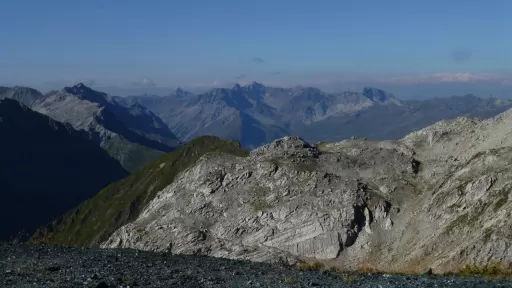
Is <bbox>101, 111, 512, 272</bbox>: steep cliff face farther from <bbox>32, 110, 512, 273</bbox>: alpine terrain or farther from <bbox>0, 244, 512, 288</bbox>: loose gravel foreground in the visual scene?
<bbox>0, 244, 512, 288</bbox>: loose gravel foreground

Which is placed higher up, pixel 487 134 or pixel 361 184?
pixel 487 134

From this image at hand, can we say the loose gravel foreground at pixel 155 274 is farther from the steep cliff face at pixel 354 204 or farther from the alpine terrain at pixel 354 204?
the alpine terrain at pixel 354 204

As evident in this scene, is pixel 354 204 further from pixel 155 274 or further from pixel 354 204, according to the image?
pixel 155 274

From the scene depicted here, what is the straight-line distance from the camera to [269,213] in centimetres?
8212

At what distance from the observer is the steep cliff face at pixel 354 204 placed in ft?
224

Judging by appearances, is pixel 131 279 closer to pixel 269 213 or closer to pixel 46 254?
pixel 46 254

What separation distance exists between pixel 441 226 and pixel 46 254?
5327cm

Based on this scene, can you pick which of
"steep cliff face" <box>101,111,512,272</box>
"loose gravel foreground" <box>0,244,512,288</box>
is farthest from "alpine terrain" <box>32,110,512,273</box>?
"loose gravel foreground" <box>0,244,512,288</box>

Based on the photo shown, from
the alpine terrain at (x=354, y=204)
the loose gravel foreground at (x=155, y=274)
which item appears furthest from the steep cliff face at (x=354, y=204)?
the loose gravel foreground at (x=155, y=274)

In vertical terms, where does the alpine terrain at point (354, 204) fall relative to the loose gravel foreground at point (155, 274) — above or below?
below

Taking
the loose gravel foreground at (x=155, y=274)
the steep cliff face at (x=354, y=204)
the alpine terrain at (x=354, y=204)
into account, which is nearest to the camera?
the loose gravel foreground at (x=155, y=274)

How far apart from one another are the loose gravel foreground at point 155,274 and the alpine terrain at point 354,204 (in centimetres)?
3491

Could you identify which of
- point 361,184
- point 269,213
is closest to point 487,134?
point 361,184

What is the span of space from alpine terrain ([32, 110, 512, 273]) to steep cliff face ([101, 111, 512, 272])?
0.17 metres
